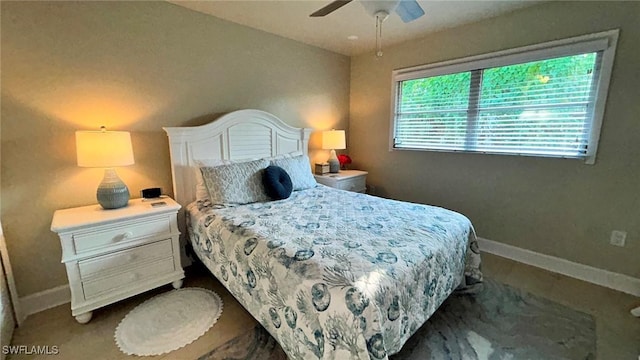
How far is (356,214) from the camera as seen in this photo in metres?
2.07

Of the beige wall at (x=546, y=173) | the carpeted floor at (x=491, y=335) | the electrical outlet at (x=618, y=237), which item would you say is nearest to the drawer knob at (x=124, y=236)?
the carpeted floor at (x=491, y=335)

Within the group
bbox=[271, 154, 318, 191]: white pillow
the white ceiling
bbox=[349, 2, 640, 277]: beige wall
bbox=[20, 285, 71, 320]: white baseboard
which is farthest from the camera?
bbox=[271, 154, 318, 191]: white pillow

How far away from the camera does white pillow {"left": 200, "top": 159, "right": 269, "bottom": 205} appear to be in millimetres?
2264

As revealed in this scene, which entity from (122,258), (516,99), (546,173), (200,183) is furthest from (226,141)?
(546,173)

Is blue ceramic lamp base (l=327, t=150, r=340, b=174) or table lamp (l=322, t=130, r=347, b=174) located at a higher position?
table lamp (l=322, t=130, r=347, b=174)

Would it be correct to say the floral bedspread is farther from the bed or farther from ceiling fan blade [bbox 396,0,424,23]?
ceiling fan blade [bbox 396,0,424,23]

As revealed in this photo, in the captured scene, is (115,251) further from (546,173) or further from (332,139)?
(546,173)

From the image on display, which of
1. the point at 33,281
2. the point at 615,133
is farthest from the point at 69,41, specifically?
the point at 615,133

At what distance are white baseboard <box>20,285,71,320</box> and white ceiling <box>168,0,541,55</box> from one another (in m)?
2.42

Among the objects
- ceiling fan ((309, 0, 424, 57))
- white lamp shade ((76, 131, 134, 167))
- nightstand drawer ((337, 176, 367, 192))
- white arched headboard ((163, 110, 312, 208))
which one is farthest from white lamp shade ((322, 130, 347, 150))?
white lamp shade ((76, 131, 134, 167))

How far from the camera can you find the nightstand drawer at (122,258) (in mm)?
1816

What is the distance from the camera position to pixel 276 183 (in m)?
2.41

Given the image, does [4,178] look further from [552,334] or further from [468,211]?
[468,211]

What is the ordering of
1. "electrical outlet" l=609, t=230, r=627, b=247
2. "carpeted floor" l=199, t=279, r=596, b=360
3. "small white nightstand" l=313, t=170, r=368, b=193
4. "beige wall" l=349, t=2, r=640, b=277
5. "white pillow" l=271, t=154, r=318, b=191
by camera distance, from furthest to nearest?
"small white nightstand" l=313, t=170, r=368, b=193
"white pillow" l=271, t=154, r=318, b=191
"electrical outlet" l=609, t=230, r=627, b=247
"beige wall" l=349, t=2, r=640, b=277
"carpeted floor" l=199, t=279, r=596, b=360
